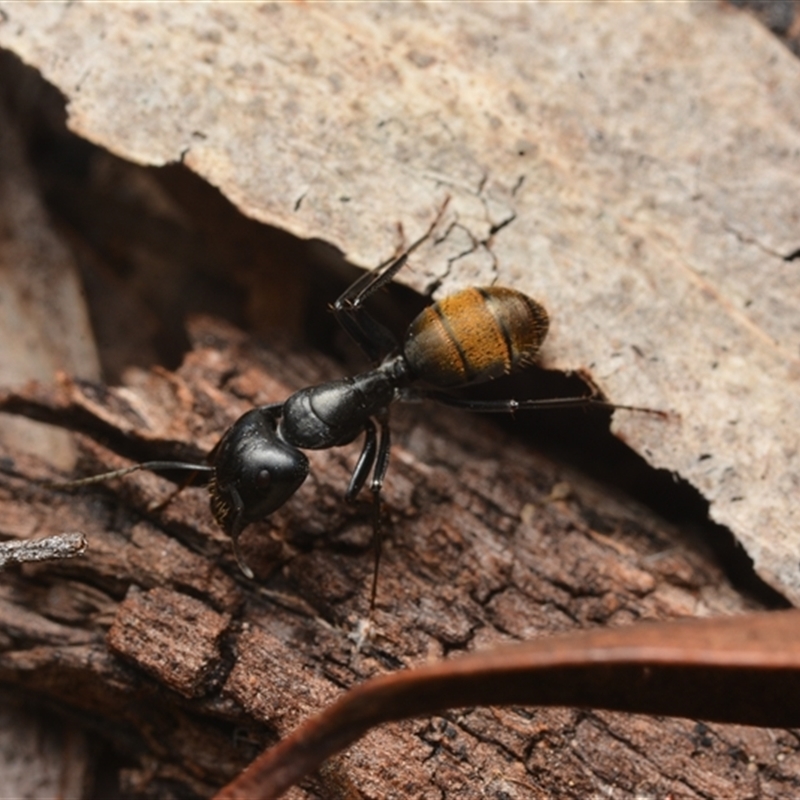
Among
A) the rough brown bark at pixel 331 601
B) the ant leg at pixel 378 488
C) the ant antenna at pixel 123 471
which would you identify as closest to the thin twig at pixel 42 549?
the rough brown bark at pixel 331 601

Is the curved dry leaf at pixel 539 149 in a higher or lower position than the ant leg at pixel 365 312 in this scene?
higher

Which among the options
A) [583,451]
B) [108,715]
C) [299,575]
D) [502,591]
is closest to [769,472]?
[583,451]

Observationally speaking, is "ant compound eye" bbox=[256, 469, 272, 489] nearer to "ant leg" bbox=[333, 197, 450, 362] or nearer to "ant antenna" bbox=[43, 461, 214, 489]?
"ant antenna" bbox=[43, 461, 214, 489]

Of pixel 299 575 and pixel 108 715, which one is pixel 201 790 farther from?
pixel 299 575

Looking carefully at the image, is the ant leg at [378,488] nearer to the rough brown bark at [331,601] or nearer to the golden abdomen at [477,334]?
the rough brown bark at [331,601]

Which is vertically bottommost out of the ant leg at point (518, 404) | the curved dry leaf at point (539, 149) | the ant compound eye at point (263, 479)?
the ant compound eye at point (263, 479)

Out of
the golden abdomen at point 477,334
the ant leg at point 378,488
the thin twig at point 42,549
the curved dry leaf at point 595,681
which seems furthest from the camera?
the golden abdomen at point 477,334

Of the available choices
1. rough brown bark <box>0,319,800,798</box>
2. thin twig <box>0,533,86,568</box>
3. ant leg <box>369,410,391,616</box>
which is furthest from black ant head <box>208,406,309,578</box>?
thin twig <box>0,533,86,568</box>
